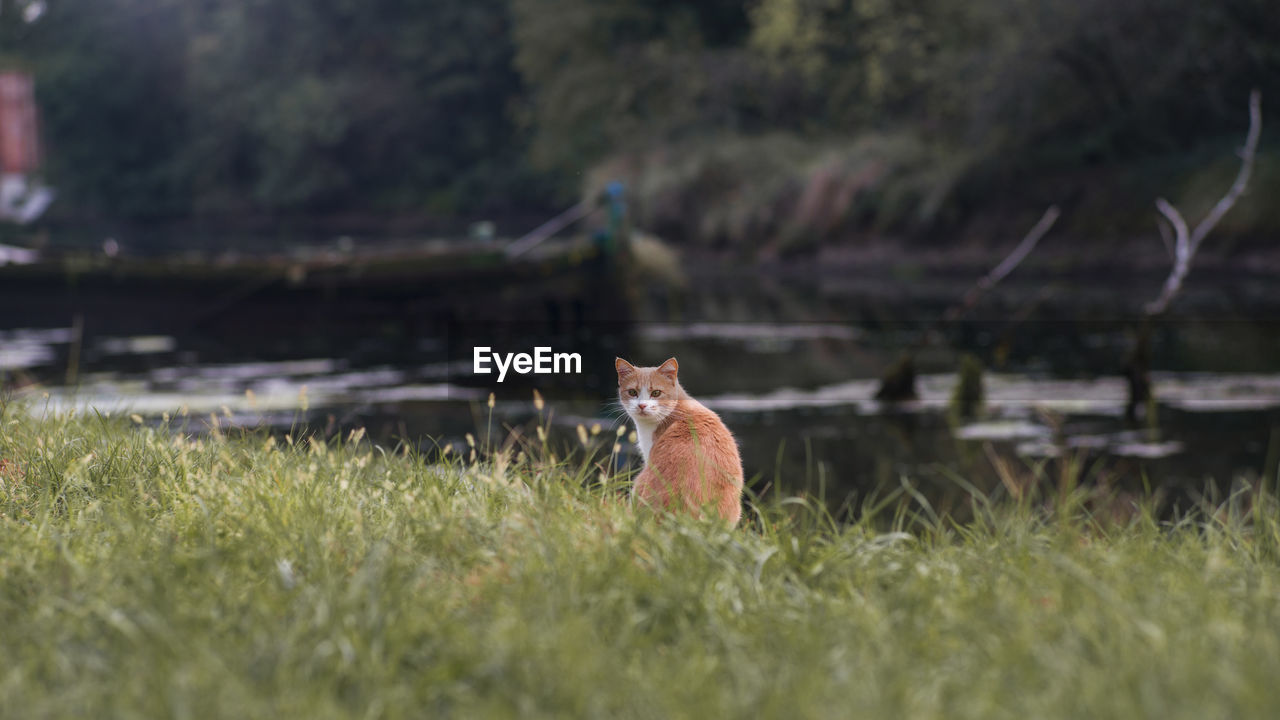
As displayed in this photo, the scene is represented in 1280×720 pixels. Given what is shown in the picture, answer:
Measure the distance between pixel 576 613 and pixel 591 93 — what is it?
3939 centimetres

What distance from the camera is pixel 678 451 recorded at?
4.26m

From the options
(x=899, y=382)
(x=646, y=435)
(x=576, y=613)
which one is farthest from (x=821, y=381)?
(x=576, y=613)

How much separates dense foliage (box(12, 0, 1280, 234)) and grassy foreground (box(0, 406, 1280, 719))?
22909 millimetres

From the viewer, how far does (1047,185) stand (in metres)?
29.5

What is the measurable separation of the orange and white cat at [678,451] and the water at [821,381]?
83.9 inches

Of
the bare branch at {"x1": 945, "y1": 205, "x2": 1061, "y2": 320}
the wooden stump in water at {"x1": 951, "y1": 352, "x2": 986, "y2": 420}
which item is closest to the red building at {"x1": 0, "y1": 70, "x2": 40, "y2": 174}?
the bare branch at {"x1": 945, "y1": 205, "x2": 1061, "y2": 320}

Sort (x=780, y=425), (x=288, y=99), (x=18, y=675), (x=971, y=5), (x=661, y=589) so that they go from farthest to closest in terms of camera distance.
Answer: (x=288, y=99) < (x=971, y=5) < (x=780, y=425) < (x=661, y=589) < (x=18, y=675)

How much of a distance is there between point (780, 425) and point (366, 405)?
12.2 ft

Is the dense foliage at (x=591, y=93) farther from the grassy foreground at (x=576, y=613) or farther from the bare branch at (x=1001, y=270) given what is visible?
the grassy foreground at (x=576, y=613)

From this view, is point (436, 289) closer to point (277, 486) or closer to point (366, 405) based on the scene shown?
point (366, 405)

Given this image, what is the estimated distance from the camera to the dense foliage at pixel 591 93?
1052 inches

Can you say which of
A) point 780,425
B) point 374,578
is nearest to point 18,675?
point 374,578

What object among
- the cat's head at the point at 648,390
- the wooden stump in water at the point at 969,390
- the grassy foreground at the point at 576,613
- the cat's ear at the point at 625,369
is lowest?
the wooden stump in water at the point at 969,390

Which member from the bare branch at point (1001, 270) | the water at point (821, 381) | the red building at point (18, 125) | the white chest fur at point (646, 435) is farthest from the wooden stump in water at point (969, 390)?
the red building at point (18, 125)
